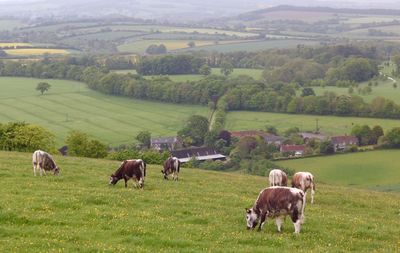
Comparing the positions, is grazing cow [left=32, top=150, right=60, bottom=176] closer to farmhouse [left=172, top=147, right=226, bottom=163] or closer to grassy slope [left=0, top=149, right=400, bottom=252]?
grassy slope [left=0, top=149, right=400, bottom=252]

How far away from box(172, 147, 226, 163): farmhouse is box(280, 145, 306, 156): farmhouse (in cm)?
965

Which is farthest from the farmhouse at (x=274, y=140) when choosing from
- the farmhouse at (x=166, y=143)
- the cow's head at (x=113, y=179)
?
the cow's head at (x=113, y=179)

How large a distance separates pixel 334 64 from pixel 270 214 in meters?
158

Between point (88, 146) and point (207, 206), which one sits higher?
point (207, 206)

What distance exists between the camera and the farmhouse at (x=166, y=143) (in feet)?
309

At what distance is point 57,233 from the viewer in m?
19.7

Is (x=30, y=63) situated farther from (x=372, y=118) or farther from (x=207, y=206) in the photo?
(x=207, y=206)

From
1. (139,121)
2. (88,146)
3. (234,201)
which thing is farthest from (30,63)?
(234,201)

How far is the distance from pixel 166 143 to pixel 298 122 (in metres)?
28.0

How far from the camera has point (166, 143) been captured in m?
96.7

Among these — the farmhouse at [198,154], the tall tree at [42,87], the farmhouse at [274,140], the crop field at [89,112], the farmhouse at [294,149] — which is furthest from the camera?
the tall tree at [42,87]

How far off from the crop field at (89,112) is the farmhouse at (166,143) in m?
3.94

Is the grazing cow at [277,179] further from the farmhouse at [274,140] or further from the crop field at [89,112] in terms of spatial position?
the crop field at [89,112]

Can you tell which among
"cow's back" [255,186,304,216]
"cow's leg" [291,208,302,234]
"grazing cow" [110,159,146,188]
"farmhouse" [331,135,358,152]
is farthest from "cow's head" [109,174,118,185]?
"farmhouse" [331,135,358,152]
